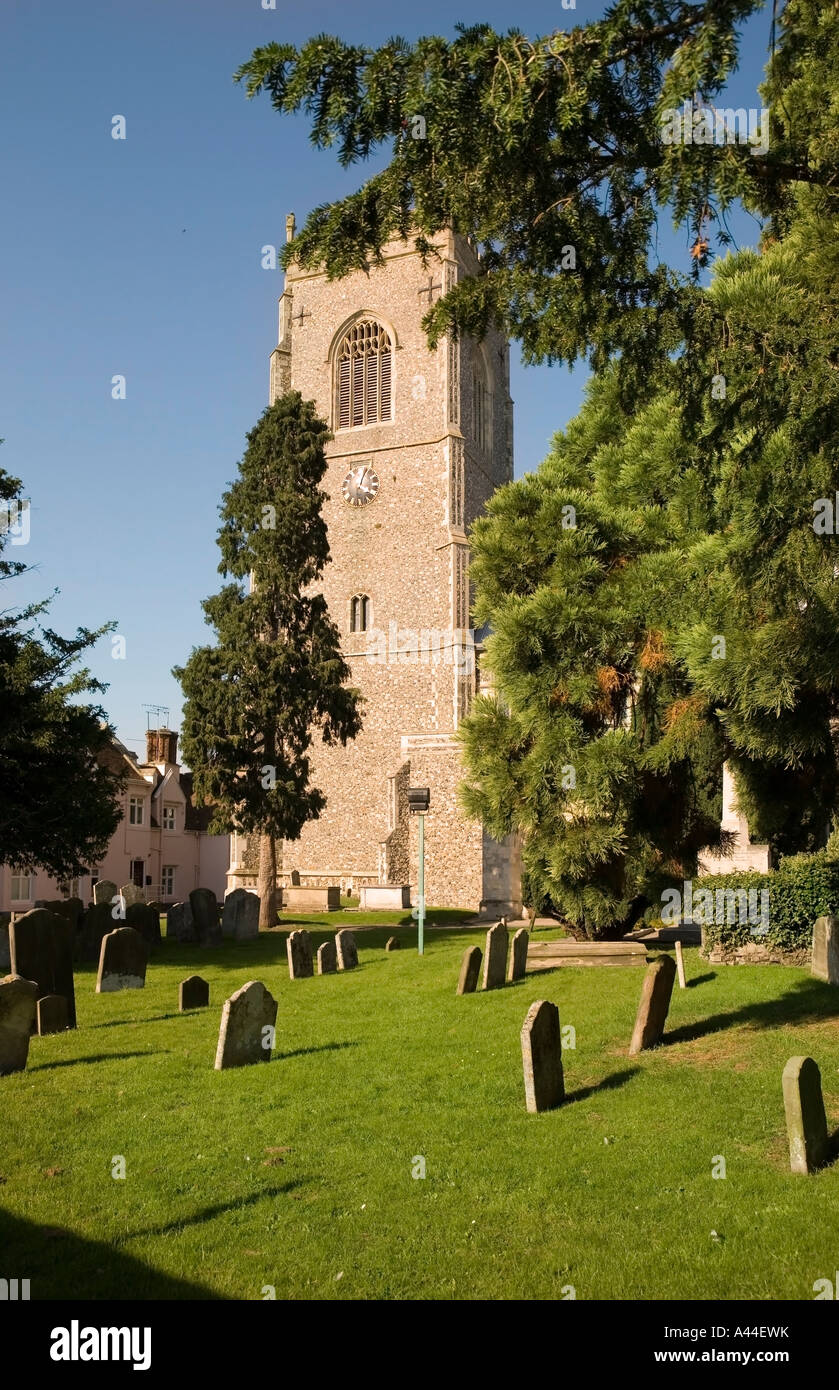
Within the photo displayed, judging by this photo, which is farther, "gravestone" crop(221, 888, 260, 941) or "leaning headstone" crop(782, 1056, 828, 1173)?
"gravestone" crop(221, 888, 260, 941)

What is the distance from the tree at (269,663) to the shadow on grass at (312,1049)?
41.8 ft

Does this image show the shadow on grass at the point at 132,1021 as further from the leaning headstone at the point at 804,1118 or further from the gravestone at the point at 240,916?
the gravestone at the point at 240,916

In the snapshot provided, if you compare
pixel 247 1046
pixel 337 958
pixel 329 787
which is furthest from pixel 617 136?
pixel 329 787

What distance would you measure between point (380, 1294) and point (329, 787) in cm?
3143

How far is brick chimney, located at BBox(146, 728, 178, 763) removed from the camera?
43.4 m

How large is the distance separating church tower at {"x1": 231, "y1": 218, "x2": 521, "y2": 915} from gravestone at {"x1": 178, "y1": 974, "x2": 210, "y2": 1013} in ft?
63.6

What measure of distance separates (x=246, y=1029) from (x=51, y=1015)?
8.89ft

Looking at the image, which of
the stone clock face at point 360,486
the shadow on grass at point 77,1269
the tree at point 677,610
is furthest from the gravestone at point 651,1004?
the stone clock face at point 360,486

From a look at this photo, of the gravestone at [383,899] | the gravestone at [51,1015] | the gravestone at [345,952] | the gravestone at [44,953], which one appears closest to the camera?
the gravestone at [51,1015]

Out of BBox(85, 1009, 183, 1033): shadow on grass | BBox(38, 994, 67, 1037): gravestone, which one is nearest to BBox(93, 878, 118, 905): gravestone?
BBox(85, 1009, 183, 1033): shadow on grass

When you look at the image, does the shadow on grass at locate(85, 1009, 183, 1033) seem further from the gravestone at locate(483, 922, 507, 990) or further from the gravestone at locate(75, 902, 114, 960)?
the gravestone at locate(75, 902, 114, 960)

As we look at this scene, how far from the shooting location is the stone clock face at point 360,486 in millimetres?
37812

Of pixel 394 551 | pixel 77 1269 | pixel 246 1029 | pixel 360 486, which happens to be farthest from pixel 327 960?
pixel 360 486

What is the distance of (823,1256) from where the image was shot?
4598 mm
